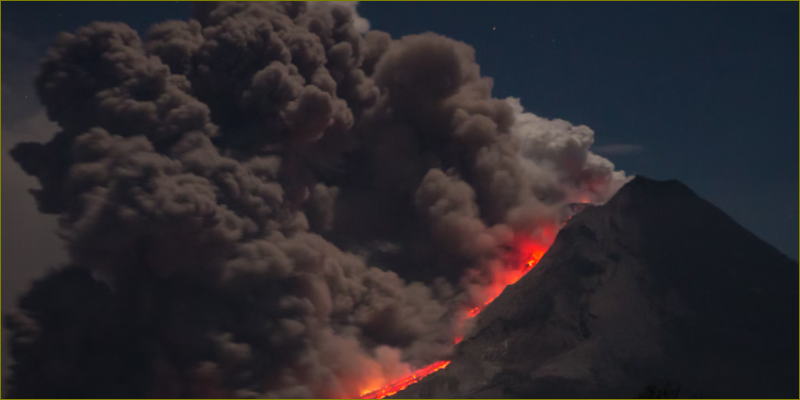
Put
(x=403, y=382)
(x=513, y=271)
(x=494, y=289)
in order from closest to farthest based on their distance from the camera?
(x=403, y=382)
(x=494, y=289)
(x=513, y=271)

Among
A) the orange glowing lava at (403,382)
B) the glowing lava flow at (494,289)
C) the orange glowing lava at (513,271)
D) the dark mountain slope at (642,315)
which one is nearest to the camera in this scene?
the dark mountain slope at (642,315)

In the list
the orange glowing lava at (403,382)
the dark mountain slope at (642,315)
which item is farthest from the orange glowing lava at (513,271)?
the dark mountain slope at (642,315)

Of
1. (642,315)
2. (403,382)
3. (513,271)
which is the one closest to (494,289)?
(513,271)

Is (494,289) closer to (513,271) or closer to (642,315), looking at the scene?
(513,271)

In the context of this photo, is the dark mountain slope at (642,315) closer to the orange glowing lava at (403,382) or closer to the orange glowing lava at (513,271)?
the orange glowing lava at (403,382)

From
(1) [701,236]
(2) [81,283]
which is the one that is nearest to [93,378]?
(2) [81,283]

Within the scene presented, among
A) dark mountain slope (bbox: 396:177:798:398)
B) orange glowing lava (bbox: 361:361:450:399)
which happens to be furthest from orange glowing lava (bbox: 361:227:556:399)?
dark mountain slope (bbox: 396:177:798:398)
